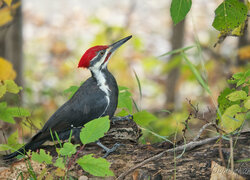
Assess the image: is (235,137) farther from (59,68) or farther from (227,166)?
(59,68)

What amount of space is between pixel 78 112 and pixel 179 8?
134cm

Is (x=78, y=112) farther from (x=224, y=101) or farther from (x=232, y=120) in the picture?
(x=232, y=120)

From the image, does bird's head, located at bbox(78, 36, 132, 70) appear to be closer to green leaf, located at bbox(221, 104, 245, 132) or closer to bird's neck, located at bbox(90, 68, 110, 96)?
bird's neck, located at bbox(90, 68, 110, 96)

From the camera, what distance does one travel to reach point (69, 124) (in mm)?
3078

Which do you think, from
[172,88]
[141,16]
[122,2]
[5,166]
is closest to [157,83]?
[172,88]

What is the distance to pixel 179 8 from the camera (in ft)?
7.14

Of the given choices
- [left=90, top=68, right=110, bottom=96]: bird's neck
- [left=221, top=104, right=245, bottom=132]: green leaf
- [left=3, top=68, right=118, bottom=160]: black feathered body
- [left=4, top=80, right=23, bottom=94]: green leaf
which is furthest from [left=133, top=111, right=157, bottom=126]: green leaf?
[left=4, top=80, right=23, bottom=94]: green leaf

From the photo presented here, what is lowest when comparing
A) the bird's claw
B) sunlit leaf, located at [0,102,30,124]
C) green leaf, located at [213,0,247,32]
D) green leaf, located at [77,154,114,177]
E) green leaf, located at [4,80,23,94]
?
the bird's claw

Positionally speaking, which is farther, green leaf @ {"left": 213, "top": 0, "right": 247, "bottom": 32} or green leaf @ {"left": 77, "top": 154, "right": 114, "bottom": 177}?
green leaf @ {"left": 213, "top": 0, "right": 247, "bottom": 32}

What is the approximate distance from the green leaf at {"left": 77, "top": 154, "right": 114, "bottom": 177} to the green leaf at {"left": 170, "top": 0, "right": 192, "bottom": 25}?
0.95 meters

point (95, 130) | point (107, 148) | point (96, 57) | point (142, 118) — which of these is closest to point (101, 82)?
point (96, 57)

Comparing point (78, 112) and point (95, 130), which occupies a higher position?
point (95, 130)

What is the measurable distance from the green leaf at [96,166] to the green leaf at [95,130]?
119 mm

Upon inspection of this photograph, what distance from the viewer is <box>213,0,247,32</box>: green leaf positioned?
2.26 meters
